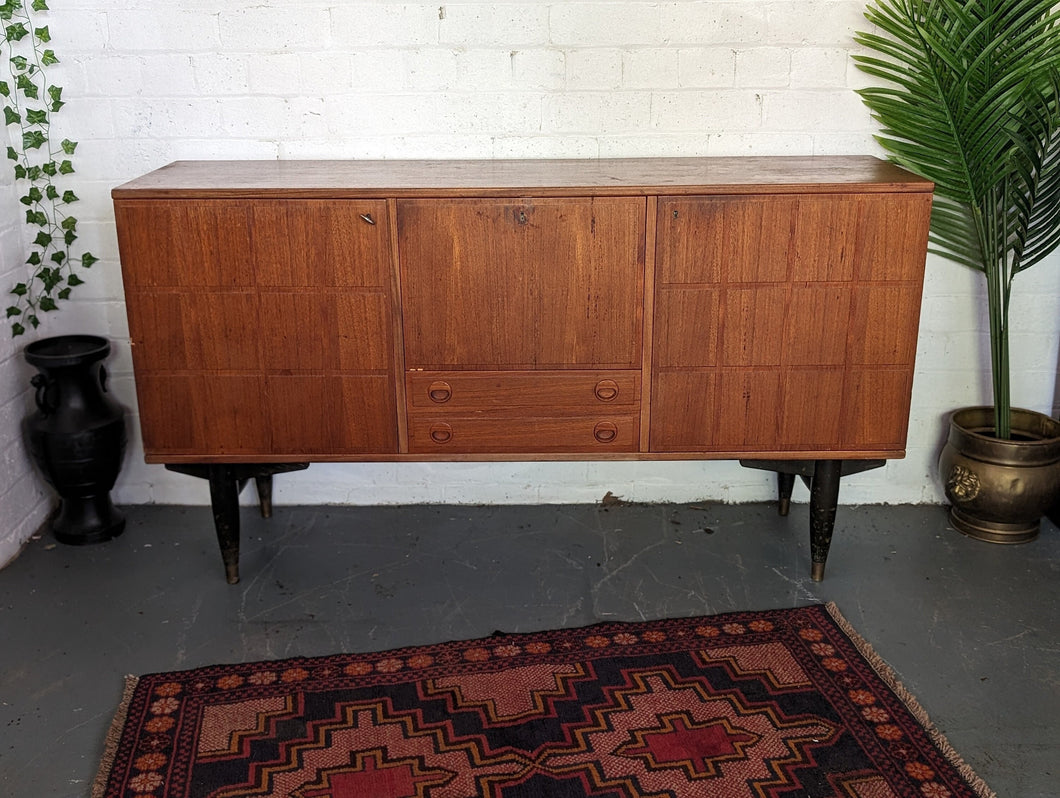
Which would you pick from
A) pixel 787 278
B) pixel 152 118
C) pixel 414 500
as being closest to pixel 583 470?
pixel 414 500

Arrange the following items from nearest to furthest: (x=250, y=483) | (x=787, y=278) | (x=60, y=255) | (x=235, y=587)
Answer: (x=787, y=278) < (x=235, y=587) < (x=60, y=255) < (x=250, y=483)

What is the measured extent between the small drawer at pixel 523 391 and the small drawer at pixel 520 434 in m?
0.03

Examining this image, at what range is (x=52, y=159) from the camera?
125 inches

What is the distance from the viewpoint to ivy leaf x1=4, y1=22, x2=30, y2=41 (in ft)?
9.84

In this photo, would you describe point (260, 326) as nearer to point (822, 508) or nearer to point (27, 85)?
point (27, 85)

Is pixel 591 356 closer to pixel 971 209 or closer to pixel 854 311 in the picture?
pixel 854 311

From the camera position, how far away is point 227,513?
9.65 feet

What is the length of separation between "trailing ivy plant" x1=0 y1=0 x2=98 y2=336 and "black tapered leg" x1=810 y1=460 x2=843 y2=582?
2262 millimetres

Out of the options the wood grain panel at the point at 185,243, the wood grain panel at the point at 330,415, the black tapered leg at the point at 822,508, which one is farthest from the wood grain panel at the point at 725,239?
the wood grain panel at the point at 185,243

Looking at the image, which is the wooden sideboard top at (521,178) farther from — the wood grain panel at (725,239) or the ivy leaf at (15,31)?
the ivy leaf at (15,31)

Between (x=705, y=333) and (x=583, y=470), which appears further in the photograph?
(x=583, y=470)

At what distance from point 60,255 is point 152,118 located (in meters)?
0.51

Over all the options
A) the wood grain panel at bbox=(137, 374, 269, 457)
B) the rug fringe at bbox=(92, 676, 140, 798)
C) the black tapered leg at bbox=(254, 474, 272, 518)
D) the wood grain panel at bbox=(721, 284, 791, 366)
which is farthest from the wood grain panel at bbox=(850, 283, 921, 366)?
the rug fringe at bbox=(92, 676, 140, 798)

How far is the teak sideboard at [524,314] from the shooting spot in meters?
2.61
